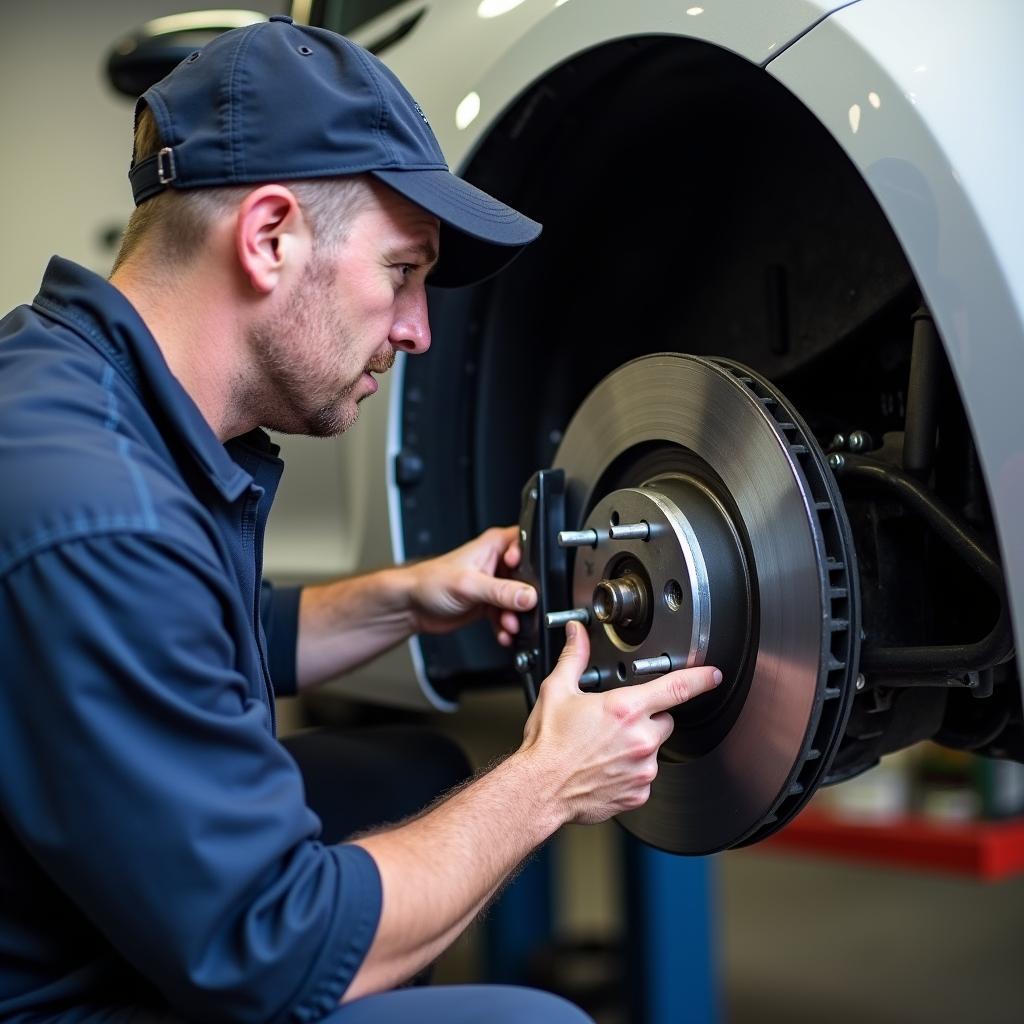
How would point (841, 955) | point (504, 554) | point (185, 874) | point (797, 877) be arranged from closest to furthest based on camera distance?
point (185, 874), point (504, 554), point (841, 955), point (797, 877)

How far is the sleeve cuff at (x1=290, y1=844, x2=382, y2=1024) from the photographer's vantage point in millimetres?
636

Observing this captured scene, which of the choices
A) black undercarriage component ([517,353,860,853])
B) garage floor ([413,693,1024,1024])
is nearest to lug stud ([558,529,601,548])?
black undercarriage component ([517,353,860,853])

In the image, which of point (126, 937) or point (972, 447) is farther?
point (972, 447)

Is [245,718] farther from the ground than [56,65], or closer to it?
closer to it

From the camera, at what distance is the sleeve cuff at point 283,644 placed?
1124 mm

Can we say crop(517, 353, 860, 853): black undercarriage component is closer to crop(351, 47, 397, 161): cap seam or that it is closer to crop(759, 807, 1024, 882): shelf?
crop(351, 47, 397, 161): cap seam

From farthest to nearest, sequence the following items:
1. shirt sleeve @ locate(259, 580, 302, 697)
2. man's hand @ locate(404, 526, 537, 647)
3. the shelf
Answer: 1. the shelf
2. shirt sleeve @ locate(259, 580, 302, 697)
3. man's hand @ locate(404, 526, 537, 647)

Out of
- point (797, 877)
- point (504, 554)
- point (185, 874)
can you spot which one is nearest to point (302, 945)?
point (185, 874)

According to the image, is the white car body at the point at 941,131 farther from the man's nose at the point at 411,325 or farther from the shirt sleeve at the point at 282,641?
the shirt sleeve at the point at 282,641

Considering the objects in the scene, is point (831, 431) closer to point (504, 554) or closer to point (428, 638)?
point (504, 554)

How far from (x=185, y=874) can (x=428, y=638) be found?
1.80 ft

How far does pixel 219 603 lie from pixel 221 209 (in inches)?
9.8

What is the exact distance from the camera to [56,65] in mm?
3490

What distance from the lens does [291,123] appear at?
0.74 metres
